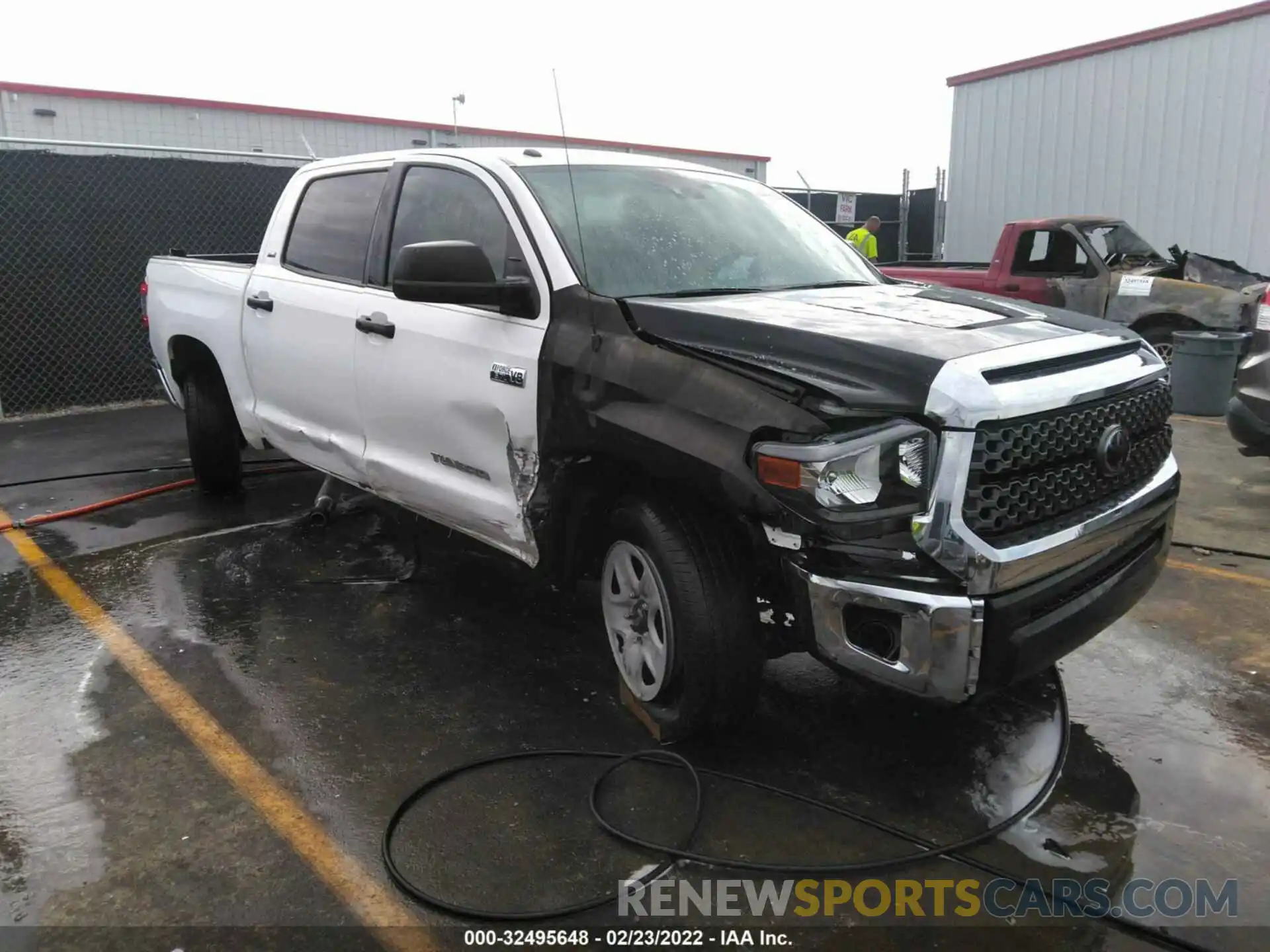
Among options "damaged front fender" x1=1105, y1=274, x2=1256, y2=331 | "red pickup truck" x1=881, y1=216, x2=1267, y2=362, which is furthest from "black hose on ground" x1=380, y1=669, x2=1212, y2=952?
"damaged front fender" x1=1105, y1=274, x2=1256, y2=331

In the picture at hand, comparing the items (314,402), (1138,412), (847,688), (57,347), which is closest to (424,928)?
(847,688)

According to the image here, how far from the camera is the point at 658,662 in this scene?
3.18m

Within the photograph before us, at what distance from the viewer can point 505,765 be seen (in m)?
3.22

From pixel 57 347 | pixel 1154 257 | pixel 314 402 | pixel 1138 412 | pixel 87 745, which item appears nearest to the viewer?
pixel 1138 412

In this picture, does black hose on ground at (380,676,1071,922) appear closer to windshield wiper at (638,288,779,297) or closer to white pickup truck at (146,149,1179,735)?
white pickup truck at (146,149,1179,735)

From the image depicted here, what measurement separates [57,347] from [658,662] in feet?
27.7

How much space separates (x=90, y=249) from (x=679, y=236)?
7.75 metres

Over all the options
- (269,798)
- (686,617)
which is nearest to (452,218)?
(686,617)

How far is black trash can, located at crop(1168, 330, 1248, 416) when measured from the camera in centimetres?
912

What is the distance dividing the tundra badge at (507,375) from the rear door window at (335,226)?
1212mm

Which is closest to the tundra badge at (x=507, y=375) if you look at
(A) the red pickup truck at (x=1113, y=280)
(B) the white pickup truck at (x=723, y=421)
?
(B) the white pickup truck at (x=723, y=421)

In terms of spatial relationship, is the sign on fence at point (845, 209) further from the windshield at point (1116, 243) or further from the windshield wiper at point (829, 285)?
the windshield wiper at point (829, 285)

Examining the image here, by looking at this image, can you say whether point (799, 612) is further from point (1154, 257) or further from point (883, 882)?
point (1154, 257)

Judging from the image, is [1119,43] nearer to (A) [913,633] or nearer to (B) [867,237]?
(B) [867,237]
